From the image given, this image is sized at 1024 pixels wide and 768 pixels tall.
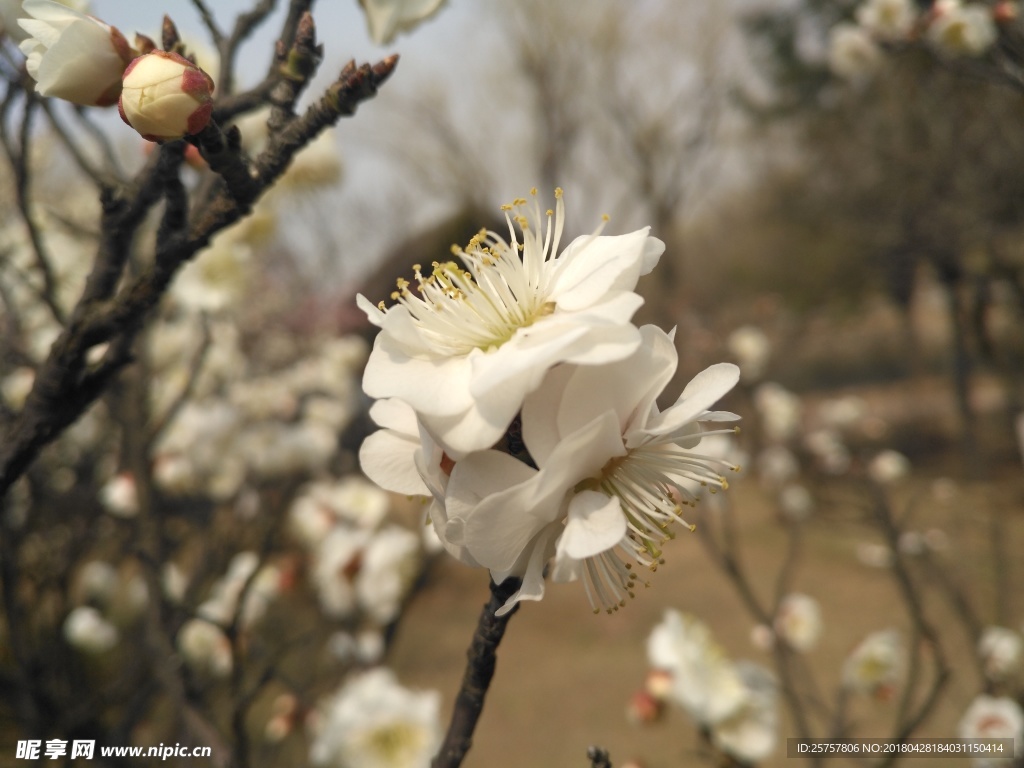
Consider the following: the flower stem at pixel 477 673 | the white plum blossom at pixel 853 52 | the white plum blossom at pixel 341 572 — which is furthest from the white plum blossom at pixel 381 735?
the white plum blossom at pixel 853 52

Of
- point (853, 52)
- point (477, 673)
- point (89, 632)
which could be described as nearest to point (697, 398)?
point (477, 673)

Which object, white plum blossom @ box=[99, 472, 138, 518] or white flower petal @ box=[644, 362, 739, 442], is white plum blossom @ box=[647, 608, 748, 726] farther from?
white plum blossom @ box=[99, 472, 138, 518]

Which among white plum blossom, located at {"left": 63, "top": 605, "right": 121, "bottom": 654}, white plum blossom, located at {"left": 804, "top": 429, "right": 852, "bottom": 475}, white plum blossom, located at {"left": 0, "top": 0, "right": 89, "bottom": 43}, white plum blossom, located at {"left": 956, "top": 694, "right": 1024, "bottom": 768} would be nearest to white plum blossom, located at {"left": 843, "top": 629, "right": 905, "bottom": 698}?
white plum blossom, located at {"left": 956, "top": 694, "right": 1024, "bottom": 768}

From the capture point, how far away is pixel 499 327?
0.42 meters

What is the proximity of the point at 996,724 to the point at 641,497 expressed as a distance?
119cm

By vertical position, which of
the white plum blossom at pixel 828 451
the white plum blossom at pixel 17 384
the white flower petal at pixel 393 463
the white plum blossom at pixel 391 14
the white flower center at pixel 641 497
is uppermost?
the white plum blossom at pixel 391 14

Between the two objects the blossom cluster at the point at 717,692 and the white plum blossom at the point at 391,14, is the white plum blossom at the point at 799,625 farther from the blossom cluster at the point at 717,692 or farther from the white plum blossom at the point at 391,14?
the white plum blossom at the point at 391,14

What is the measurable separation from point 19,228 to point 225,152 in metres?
1.84

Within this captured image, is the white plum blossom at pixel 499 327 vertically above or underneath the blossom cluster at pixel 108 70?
underneath

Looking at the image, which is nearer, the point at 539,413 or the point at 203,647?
the point at 539,413

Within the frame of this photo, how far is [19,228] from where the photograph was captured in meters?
1.78

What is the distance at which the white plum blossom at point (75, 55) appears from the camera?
15.6 inches

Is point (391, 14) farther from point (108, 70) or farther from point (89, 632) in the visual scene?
point (89, 632)

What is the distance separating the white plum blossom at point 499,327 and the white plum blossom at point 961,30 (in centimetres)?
154
